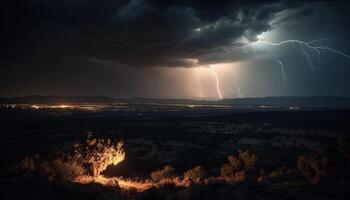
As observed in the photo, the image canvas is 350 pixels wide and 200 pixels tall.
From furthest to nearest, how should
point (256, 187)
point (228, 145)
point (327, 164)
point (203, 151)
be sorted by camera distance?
point (228, 145)
point (203, 151)
point (327, 164)
point (256, 187)

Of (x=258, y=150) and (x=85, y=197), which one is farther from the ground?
(x=85, y=197)

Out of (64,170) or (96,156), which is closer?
(64,170)

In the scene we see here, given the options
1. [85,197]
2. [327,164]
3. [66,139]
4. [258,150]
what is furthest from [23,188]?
[66,139]

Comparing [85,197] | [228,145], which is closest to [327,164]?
[85,197]

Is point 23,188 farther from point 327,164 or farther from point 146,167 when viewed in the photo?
point 146,167

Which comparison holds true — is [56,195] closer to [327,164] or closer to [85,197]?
[85,197]

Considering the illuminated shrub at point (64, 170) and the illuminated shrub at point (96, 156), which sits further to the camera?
the illuminated shrub at point (96, 156)

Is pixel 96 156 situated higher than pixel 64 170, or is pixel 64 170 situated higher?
pixel 96 156

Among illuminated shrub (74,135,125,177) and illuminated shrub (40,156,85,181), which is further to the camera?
illuminated shrub (74,135,125,177)

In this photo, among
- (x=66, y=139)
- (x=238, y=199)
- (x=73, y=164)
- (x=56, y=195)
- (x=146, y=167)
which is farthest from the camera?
(x=66, y=139)

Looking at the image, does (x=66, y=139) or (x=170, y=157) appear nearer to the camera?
(x=170, y=157)
